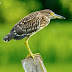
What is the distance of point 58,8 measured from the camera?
9.34m

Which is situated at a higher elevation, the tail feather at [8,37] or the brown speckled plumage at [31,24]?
the brown speckled plumage at [31,24]

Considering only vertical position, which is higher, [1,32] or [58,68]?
[1,32]

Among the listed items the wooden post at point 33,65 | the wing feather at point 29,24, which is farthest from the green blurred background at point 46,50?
the wooden post at point 33,65

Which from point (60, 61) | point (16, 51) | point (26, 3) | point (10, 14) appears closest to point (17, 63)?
point (16, 51)

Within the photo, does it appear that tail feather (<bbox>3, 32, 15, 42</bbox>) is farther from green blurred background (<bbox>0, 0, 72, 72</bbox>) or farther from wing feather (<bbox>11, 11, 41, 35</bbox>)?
green blurred background (<bbox>0, 0, 72, 72</bbox>)

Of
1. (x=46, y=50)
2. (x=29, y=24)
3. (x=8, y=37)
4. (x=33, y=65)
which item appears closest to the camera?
(x=33, y=65)

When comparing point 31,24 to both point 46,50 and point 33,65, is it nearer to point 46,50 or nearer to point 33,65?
point 33,65

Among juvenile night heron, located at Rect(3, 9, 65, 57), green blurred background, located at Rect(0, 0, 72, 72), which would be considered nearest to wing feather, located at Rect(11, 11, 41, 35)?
juvenile night heron, located at Rect(3, 9, 65, 57)

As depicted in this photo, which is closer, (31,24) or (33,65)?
(33,65)

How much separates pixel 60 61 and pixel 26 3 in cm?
305

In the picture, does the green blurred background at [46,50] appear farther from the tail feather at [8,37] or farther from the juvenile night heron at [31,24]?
the tail feather at [8,37]

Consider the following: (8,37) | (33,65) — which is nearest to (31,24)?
(8,37)

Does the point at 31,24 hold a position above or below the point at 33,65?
above

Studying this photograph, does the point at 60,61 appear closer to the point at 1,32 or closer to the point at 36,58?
the point at 1,32
